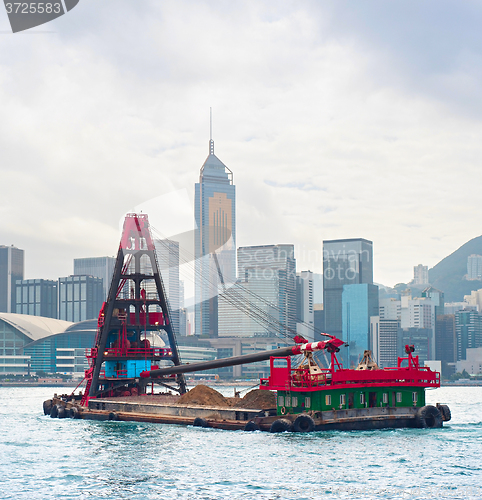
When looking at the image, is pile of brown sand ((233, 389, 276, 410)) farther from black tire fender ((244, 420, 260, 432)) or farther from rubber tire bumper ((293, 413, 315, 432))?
rubber tire bumper ((293, 413, 315, 432))

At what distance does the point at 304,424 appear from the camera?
173ft

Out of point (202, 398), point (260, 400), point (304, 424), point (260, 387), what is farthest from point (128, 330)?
point (304, 424)

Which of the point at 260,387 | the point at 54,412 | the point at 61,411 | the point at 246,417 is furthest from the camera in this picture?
the point at 54,412

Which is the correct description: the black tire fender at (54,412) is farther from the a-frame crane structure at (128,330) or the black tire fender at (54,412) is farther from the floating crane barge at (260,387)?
the a-frame crane structure at (128,330)

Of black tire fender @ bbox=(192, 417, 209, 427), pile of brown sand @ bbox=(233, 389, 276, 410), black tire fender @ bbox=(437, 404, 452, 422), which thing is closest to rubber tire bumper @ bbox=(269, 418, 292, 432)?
pile of brown sand @ bbox=(233, 389, 276, 410)

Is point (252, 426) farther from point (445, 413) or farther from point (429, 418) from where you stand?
point (445, 413)

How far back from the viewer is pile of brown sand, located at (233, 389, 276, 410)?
59088mm

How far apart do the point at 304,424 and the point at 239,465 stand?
11.1m

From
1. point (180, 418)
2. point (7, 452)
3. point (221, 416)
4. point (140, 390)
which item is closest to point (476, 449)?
point (221, 416)

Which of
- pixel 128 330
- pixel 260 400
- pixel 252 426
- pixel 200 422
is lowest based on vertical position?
pixel 200 422

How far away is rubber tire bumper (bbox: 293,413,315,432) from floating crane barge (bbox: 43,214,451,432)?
65mm

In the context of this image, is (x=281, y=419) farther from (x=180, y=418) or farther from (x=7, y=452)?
(x=7, y=452)

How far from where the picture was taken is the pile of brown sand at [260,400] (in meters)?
59.1

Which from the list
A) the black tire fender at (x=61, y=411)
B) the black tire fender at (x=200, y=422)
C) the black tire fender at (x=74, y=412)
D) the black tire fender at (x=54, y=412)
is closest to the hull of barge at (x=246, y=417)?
the black tire fender at (x=200, y=422)
